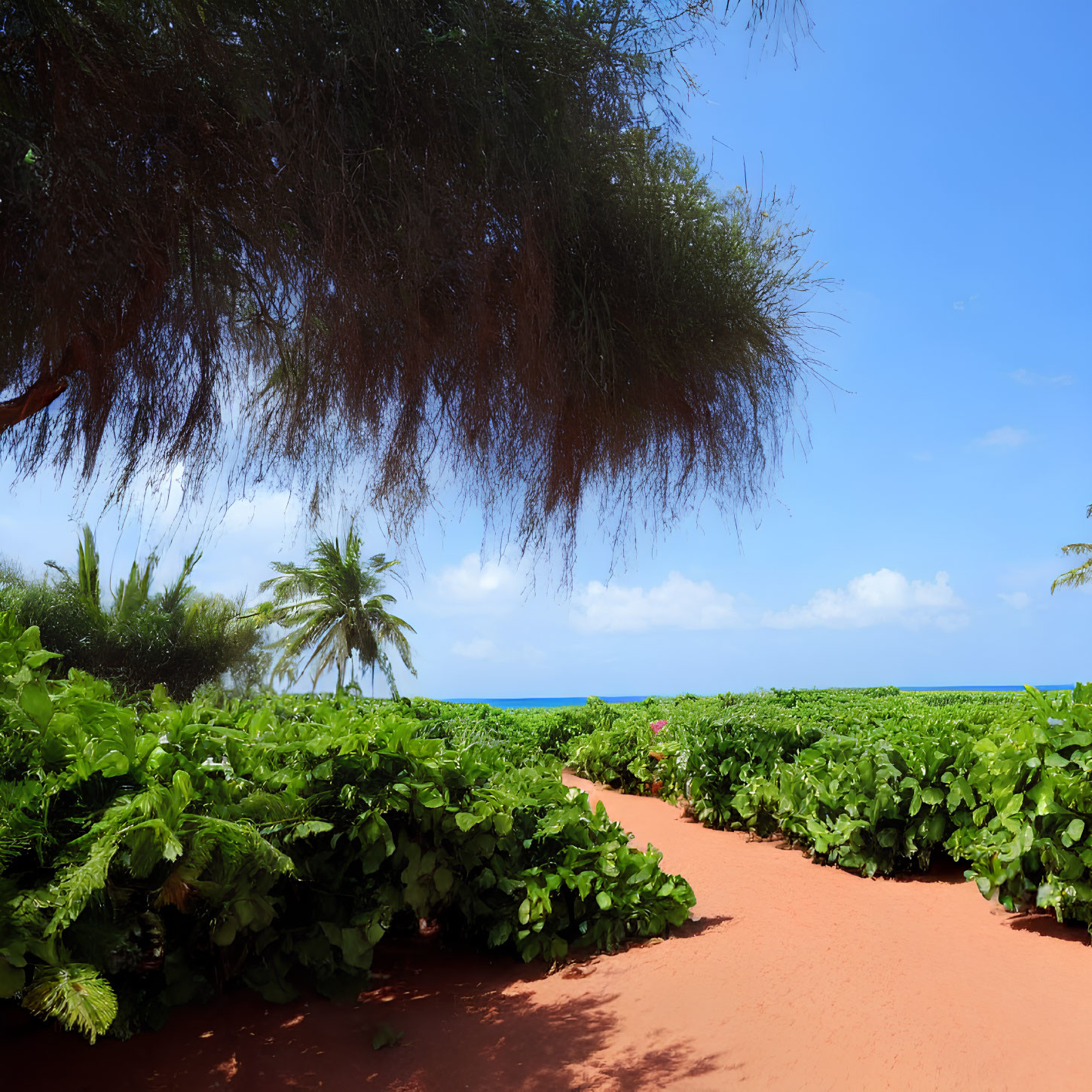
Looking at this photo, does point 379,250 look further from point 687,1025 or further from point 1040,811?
point 1040,811

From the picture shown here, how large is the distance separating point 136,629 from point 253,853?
22420 millimetres

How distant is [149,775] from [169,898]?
40 cm

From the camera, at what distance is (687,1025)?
283 cm

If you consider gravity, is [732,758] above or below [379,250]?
below

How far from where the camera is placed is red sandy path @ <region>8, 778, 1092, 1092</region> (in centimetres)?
246

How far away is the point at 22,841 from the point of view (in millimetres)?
2051

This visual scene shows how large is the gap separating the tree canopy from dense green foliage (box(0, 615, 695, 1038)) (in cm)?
110

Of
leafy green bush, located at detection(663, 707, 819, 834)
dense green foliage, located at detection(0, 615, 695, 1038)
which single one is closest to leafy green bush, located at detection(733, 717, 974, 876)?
leafy green bush, located at detection(663, 707, 819, 834)

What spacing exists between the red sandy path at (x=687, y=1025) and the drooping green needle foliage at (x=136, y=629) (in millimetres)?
18252

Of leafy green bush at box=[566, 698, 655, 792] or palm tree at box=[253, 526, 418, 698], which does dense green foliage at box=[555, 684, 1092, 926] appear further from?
palm tree at box=[253, 526, 418, 698]

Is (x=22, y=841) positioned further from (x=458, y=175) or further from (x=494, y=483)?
(x=458, y=175)

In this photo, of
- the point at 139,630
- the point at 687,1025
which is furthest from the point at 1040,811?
the point at 139,630

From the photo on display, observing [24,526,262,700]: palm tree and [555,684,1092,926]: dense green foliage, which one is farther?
[24,526,262,700]: palm tree

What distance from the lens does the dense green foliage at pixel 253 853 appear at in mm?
2107
